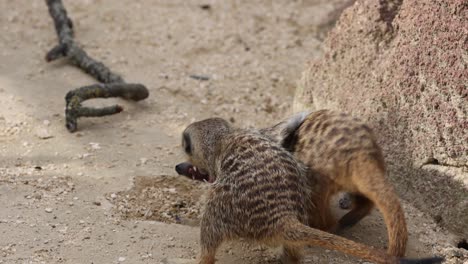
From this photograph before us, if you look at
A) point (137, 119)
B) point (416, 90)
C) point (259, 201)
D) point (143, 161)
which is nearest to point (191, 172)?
point (143, 161)

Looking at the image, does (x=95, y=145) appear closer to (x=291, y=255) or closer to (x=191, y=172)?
(x=191, y=172)

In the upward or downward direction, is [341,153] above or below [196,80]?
above

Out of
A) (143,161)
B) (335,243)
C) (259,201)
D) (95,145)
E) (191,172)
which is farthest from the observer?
(95,145)

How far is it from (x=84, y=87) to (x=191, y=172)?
3.61ft

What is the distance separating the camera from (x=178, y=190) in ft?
11.5

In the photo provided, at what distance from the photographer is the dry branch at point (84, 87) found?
→ 4000 mm

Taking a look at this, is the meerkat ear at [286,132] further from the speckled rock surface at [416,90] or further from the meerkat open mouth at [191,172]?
the speckled rock surface at [416,90]

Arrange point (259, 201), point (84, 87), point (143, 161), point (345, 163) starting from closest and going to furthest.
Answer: point (259, 201)
point (345, 163)
point (143, 161)
point (84, 87)

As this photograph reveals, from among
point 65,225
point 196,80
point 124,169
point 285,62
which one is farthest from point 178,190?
point 285,62

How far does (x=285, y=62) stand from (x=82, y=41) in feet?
4.76

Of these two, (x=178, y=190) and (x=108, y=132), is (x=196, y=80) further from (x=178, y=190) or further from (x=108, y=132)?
(x=178, y=190)

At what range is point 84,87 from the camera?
13.5 ft

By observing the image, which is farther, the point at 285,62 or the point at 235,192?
the point at 285,62

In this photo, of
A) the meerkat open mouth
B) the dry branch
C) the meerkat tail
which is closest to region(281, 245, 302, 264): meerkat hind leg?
the meerkat tail
